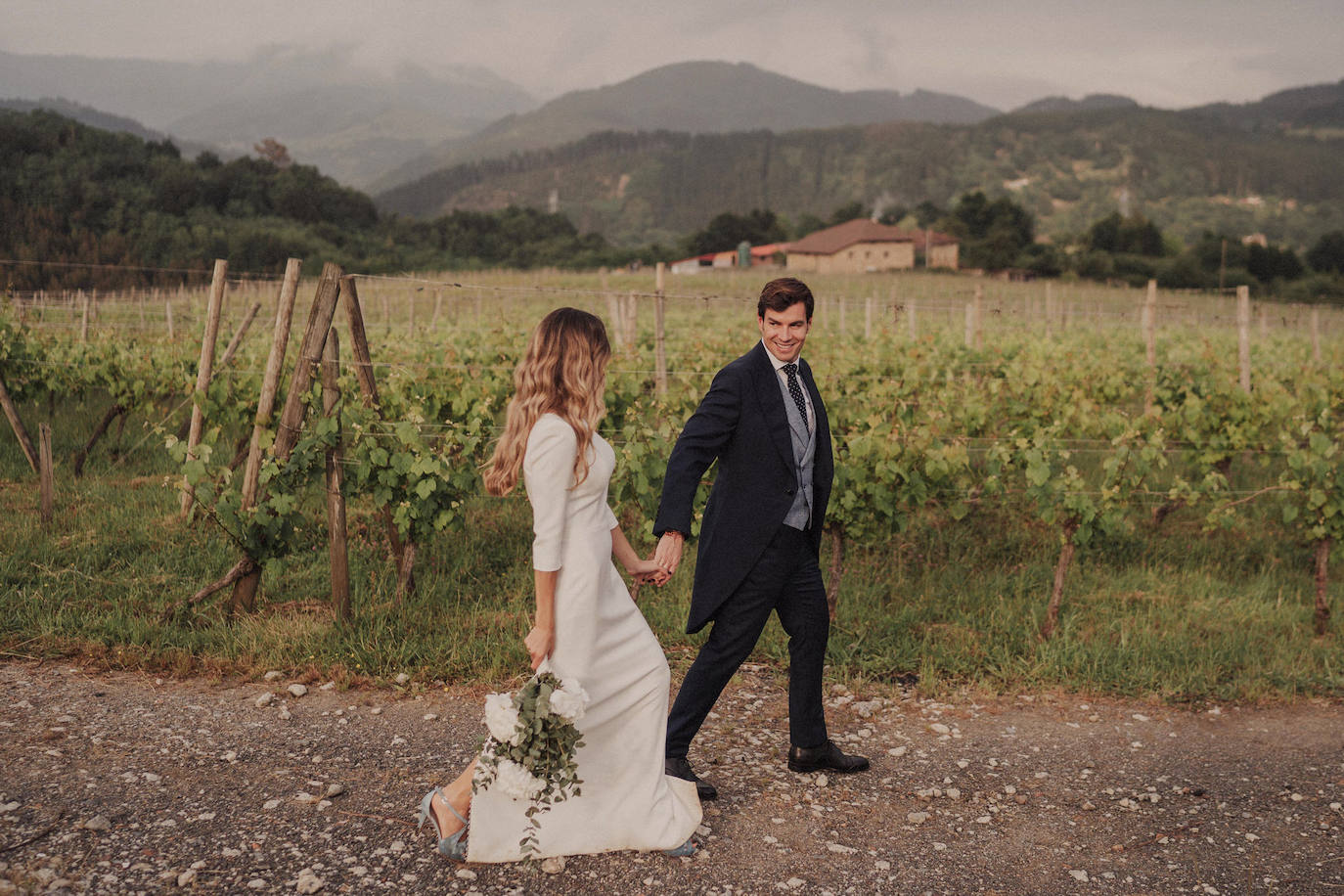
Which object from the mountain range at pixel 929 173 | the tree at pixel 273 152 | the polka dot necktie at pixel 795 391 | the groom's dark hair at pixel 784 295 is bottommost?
the polka dot necktie at pixel 795 391

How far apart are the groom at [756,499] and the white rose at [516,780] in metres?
0.67

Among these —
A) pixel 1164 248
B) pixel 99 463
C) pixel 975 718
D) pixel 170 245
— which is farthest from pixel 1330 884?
pixel 1164 248

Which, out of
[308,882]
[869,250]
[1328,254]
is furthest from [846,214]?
[308,882]

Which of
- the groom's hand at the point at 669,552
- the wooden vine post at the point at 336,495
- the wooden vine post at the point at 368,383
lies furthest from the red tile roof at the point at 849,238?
the groom's hand at the point at 669,552

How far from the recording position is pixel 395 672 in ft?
13.1

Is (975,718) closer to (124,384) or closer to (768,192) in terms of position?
(124,384)

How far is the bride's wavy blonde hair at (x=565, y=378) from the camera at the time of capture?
96.0 inches

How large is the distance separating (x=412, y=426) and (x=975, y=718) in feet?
9.01

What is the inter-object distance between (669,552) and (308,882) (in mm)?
1290

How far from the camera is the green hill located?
4811 inches

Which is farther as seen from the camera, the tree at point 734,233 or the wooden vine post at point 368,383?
the tree at point 734,233

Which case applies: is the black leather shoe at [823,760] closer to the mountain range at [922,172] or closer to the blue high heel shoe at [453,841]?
the blue high heel shoe at [453,841]

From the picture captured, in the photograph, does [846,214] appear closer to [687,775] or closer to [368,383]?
[368,383]

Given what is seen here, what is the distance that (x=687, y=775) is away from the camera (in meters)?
3.03
